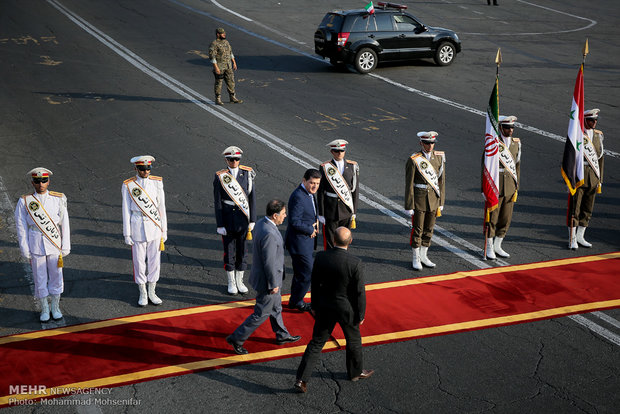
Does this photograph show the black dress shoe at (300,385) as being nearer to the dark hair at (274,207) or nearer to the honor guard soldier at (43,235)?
the dark hair at (274,207)

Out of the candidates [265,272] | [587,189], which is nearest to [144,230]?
[265,272]

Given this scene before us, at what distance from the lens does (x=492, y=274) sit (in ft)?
31.2

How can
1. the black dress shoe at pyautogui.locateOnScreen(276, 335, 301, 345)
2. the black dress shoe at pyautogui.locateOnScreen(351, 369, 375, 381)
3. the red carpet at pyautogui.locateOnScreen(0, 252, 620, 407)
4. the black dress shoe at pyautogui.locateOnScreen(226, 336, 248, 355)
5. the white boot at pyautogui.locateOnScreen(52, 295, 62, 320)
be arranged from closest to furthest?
1. the black dress shoe at pyautogui.locateOnScreen(351, 369, 375, 381)
2. the red carpet at pyautogui.locateOnScreen(0, 252, 620, 407)
3. the black dress shoe at pyautogui.locateOnScreen(226, 336, 248, 355)
4. the black dress shoe at pyautogui.locateOnScreen(276, 335, 301, 345)
5. the white boot at pyautogui.locateOnScreen(52, 295, 62, 320)

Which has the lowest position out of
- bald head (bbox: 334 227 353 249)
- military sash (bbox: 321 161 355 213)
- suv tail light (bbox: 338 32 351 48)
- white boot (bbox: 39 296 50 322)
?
white boot (bbox: 39 296 50 322)

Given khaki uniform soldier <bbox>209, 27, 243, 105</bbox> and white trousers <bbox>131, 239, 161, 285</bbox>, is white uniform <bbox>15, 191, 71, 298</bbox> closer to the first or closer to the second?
white trousers <bbox>131, 239, 161, 285</bbox>

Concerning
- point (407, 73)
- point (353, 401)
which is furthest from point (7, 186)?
point (407, 73)

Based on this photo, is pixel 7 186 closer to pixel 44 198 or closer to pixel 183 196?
pixel 183 196

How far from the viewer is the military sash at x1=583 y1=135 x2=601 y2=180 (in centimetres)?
1055

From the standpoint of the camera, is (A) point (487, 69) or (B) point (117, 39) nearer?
(A) point (487, 69)

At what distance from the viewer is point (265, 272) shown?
732 centimetres

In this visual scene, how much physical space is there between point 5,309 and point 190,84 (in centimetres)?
1268

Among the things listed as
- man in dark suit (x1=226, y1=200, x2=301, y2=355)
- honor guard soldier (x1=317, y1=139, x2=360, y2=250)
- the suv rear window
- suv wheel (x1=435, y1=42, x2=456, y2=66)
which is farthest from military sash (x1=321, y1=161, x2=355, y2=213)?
suv wheel (x1=435, y1=42, x2=456, y2=66)

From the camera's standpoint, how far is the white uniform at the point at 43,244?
26.9 ft

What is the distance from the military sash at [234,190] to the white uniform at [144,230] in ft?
2.79
